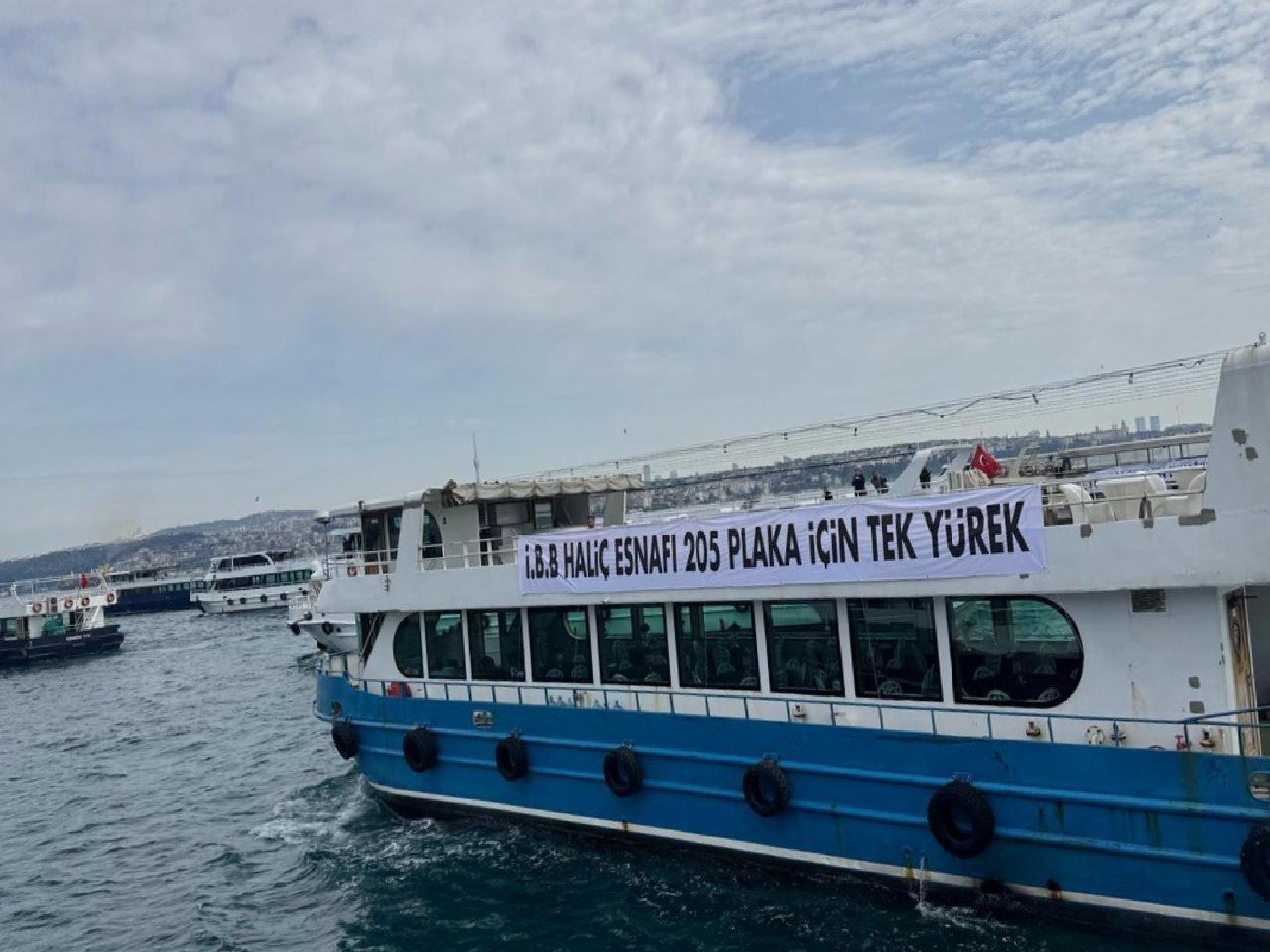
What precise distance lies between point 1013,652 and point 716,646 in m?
3.89

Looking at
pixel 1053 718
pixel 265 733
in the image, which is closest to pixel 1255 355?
pixel 1053 718

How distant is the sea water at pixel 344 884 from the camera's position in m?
11.8

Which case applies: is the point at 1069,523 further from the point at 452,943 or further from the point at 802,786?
the point at 452,943

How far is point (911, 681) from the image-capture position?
11844mm

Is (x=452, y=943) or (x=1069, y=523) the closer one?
(x=1069, y=523)

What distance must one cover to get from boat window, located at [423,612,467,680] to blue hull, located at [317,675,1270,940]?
61 cm

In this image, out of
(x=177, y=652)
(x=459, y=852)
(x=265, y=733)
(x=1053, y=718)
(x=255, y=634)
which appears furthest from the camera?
(x=255, y=634)

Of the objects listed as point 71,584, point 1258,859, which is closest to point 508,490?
point 1258,859

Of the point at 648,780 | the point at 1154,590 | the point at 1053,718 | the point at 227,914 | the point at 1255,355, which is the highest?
the point at 1255,355

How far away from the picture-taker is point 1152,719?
10086 millimetres

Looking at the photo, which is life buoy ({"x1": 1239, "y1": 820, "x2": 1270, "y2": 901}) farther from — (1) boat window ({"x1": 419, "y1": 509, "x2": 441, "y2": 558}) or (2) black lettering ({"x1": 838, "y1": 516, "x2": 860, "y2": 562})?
(1) boat window ({"x1": 419, "y1": 509, "x2": 441, "y2": 558})

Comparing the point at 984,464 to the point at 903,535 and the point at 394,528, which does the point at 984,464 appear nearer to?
the point at 903,535

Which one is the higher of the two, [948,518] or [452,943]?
[948,518]

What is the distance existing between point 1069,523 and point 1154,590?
1.04 meters
